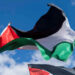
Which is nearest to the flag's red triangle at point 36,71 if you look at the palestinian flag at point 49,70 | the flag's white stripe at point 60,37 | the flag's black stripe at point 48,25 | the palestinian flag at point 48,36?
the palestinian flag at point 49,70

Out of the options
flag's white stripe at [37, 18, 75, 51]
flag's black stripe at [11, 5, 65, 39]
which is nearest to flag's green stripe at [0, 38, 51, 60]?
flag's white stripe at [37, 18, 75, 51]

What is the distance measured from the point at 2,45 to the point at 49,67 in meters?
3.28

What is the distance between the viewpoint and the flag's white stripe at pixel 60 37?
64.2 feet

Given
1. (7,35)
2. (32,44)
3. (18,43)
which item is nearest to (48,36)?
(32,44)

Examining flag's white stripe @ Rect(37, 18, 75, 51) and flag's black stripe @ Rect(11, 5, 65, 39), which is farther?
flag's black stripe @ Rect(11, 5, 65, 39)

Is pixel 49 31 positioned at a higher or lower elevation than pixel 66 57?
higher

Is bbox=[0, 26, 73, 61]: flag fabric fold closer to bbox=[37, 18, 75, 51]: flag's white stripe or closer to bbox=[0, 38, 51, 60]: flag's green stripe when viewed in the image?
bbox=[0, 38, 51, 60]: flag's green stripe

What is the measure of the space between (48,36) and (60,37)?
1.25 m

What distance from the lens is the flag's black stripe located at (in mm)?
21484

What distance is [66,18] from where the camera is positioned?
2127cm

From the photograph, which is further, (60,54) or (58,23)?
(58,23)

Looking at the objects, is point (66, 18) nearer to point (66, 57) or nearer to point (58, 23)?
point (58, 23)

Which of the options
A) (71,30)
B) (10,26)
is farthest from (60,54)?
(10,26)

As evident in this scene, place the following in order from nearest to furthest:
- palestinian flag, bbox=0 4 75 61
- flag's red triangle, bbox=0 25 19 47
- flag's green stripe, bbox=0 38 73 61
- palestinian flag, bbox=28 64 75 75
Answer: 1. flag's green stripe, bbox=0 38 73 61
2. palestinian flag, bbox=0 4 75 61
3. flag's red triangle, bbox=0 25 19 47
4. palestinian flag, bbox=28 64 75 75
